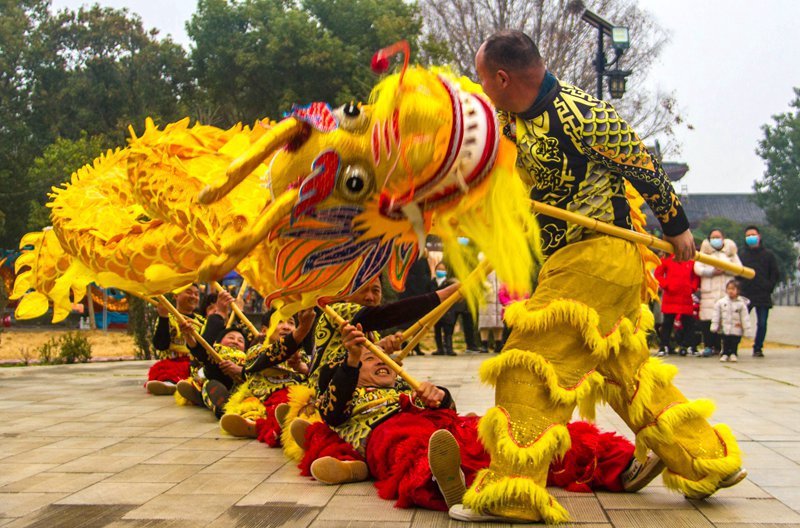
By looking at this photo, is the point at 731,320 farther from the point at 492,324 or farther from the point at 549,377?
the point at 549,377

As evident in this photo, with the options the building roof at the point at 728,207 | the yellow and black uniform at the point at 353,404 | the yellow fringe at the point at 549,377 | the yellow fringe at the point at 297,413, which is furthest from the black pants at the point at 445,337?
the building roof at the point at 728,207

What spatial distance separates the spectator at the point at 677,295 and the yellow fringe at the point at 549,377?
28.4ft

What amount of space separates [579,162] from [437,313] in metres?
0.99

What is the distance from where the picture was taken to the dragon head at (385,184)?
309 cm

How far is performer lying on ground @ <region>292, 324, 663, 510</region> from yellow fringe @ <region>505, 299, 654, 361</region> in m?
0.54

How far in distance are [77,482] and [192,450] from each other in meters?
0.97

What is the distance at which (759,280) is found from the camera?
11680 mm

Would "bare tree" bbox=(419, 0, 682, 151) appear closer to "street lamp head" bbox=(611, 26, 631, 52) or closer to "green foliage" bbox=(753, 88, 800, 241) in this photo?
"street lamp head" bbox=(611, 26, 631, 52)

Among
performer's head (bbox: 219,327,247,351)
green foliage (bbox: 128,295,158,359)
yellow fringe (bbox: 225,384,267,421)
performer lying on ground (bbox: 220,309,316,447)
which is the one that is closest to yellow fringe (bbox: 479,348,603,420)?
performer lying on ground (bbox: 220,309,316,447)

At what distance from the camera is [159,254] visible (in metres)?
4.66

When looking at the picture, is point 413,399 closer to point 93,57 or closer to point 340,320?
point 340,320

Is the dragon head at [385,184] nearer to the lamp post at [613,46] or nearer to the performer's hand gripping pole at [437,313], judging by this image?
the performer's hand gripping pole at [437,313]

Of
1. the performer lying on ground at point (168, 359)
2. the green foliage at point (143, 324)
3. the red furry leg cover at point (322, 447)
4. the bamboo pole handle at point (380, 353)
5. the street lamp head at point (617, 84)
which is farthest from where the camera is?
the green foliage at point (143, 324)

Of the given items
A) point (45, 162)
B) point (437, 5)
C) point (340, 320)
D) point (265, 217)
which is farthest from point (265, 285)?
point (45, 162)
